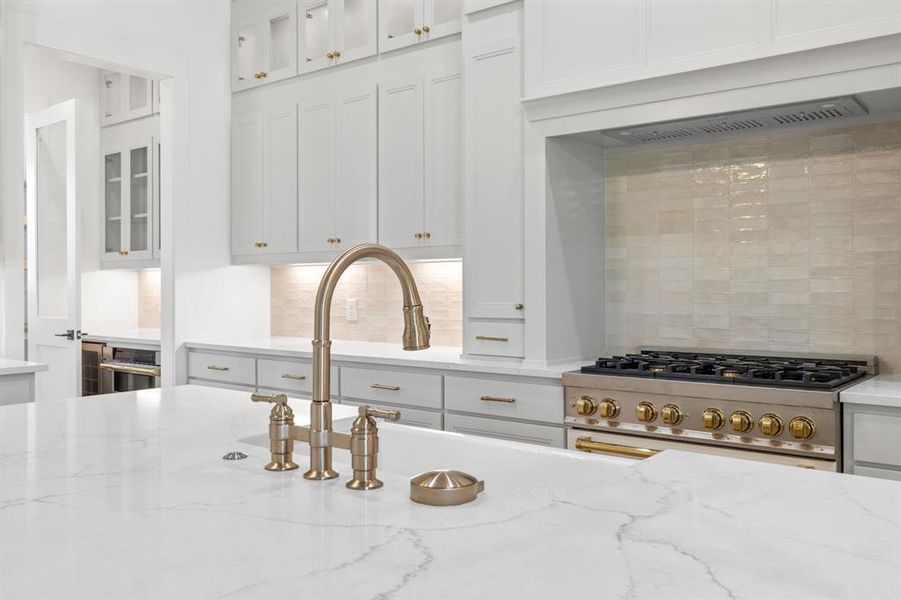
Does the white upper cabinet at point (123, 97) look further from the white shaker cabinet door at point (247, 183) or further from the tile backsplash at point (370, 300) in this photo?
the tile backsplash at point (370, 300)

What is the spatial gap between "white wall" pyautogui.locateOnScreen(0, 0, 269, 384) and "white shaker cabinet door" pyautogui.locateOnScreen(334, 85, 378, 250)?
3.13ft

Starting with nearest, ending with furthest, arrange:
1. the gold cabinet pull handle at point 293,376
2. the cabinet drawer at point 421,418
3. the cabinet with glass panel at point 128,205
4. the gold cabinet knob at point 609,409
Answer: the gold cabinet knob at point 609,409, the cabinet drawer at point 421,418, the gold cabinet pull handle at point 293,376, the cabinet with glass panel at point 128,205

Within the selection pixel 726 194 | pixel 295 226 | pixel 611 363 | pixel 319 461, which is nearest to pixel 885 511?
pixel 319 461

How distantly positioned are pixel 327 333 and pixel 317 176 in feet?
10.3

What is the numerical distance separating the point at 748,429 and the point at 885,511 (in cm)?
146

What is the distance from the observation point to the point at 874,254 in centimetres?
282

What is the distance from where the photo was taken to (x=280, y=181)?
14.5 ft

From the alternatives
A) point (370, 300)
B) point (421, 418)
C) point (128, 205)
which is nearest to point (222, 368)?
point (370, 300)

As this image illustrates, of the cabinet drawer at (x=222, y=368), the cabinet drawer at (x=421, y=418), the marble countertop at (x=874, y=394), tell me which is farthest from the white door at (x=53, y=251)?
the marble countertop at (x=874, y=394)

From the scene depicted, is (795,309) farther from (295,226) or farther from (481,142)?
(295,226)

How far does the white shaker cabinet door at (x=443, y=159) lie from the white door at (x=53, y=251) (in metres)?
2.09

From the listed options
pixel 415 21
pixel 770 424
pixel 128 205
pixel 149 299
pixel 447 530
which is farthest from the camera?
pixel 149 299

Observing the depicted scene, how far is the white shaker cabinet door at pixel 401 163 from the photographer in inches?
147

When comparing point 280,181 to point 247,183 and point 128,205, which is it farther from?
point 128,205
